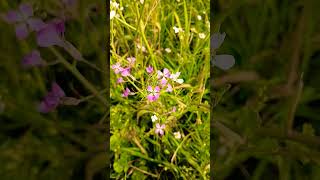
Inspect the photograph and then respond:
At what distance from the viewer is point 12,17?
38.3 inches

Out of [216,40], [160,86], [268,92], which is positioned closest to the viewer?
[160,86]

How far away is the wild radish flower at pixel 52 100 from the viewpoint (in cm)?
96

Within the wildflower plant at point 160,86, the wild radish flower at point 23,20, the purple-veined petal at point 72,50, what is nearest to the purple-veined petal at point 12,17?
the wild radish flower at point 23,20

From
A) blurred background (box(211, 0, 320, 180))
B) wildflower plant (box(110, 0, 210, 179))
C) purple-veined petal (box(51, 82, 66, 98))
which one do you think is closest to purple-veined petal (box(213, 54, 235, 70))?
blurred background (box(211, 0, 320, 180))

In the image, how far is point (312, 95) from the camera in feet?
3.10

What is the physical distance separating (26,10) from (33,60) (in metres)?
0.09

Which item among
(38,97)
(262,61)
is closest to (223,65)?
(262,61)

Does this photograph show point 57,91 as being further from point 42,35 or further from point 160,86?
point 160,86

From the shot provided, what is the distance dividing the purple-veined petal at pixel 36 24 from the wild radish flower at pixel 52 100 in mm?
103

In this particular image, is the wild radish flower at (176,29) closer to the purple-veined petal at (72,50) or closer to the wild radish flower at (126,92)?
the wild radish flower at (126,92)

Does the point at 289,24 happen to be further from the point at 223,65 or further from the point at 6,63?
the point at 6,63

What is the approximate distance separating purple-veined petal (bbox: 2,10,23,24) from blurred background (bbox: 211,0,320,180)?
343 mm

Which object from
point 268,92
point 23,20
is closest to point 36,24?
point 23,20

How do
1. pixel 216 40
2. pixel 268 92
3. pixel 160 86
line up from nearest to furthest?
1. pixel 160 86
2. pixel 216 40
3. pixel 268 92
